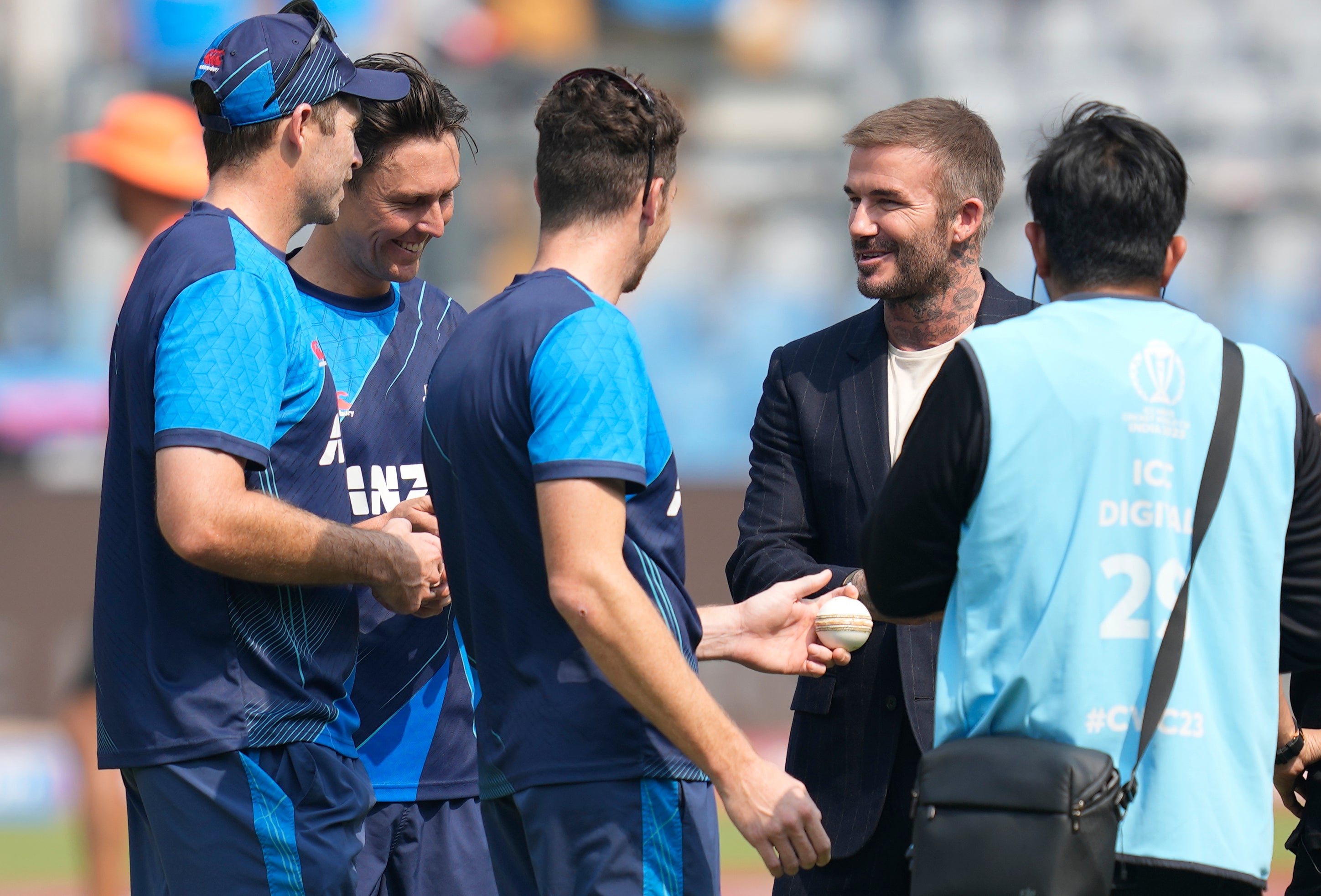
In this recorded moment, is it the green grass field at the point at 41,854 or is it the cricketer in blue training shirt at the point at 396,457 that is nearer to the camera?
the cricketer in blue training shirt at the point at 396,457

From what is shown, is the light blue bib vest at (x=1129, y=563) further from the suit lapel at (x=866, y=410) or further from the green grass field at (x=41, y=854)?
the green grass field at (x=41, y=854)

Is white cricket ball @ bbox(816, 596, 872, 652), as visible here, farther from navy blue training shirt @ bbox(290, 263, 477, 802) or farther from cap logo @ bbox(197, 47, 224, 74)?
cap logo @ bbox(197, 47, 224, 74)

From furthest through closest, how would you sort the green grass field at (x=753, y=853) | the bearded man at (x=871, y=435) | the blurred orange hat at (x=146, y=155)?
the green grass field at (x=753, y=853), the blurred orange hat at (x=146, y=155), the bearded man at (x=871, y=435)

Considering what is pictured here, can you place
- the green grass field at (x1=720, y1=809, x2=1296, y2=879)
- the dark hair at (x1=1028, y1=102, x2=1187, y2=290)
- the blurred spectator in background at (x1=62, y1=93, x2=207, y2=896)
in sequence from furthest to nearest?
1. the green grass field at (x1=720, y1=809, x2=1296, y2=879)
2. the blurred spectator in background at (x1=62, y1=93, x2=207, y2=896)
3. the dark hair at (x1=1028, y1=102, x2=1187, y2=290)

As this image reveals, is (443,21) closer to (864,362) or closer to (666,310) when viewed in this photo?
(666,310)

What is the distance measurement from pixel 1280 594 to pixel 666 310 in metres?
9.62

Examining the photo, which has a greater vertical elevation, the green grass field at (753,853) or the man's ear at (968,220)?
the man's ear at (968,220)

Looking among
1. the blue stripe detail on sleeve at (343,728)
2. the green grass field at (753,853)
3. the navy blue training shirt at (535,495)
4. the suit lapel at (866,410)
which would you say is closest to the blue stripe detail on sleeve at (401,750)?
the blue stripe detail on sleeve at (343,728)

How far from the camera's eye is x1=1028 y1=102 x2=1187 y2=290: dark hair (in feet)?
7.39

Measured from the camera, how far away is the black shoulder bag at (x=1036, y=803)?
2.09 metres

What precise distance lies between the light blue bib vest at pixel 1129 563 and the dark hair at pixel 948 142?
1.49 meters

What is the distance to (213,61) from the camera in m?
2.80

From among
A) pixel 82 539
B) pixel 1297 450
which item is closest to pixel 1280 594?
pixel 1297 450

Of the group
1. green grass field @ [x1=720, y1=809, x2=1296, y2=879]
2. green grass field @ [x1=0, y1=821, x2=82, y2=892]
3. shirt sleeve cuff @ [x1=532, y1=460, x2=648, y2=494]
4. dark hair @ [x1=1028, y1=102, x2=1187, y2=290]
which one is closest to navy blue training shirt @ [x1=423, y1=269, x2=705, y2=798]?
shirt sleeve cuff @ [x1=532, y1=460, x2=648, y2=494]
